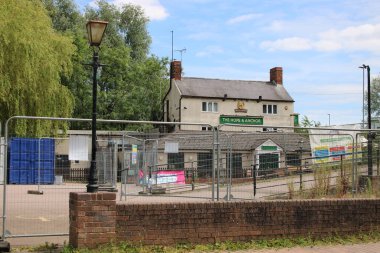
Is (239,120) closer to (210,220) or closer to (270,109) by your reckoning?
(270,109)

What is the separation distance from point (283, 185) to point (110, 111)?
45823 mm

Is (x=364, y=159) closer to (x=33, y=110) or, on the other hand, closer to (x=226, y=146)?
(x=226, y=146)

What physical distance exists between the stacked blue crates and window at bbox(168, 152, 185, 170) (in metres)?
3.47

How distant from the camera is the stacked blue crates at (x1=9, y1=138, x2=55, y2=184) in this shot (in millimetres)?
9641

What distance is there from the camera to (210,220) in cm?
977

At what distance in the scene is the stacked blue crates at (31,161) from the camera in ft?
31.6

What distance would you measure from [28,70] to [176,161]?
44.3 feet

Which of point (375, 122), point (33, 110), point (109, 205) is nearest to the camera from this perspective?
point (109, 205)

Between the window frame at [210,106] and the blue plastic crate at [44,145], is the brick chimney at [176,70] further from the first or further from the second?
the blue plastic crate at [44,145]

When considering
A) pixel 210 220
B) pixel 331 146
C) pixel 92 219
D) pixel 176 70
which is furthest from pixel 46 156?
pixel 176 70

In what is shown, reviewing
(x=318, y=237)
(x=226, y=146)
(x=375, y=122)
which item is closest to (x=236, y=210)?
(x=318, y=237)

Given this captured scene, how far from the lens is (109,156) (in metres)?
15.0

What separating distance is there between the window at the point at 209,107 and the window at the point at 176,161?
4559 centimetres

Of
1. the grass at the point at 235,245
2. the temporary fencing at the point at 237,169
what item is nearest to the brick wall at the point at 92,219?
the grass at the point at 235,245
